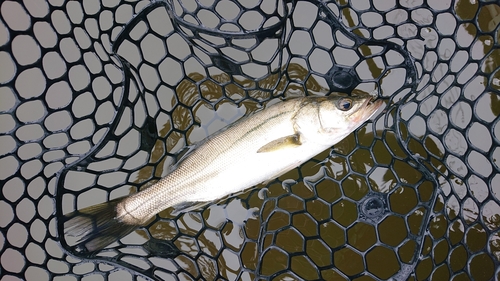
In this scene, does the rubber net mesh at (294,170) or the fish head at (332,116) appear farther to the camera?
the rubber net mesh at (294,170)

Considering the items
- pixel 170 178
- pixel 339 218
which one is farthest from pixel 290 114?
pixel 339 218

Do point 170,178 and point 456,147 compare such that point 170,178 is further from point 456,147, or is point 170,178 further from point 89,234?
point 456,147

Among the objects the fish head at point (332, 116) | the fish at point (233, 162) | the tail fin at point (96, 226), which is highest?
the fish head at point (332, 116)

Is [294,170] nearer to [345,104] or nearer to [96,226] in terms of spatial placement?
[345,104]

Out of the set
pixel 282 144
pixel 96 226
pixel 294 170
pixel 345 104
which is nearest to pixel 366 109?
pixel 345 104

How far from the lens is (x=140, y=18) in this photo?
212 centimetres

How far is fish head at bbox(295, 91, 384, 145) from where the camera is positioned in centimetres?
191

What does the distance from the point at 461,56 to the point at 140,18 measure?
2.00m

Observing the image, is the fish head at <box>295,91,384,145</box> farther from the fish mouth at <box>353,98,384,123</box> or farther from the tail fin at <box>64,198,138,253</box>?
the tail fin at <box>64,198,138,253</box>

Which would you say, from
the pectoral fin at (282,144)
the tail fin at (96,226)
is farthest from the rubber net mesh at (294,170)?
the pectoral fin at (282,144)

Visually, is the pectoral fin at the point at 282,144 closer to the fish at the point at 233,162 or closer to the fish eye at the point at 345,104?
the fish at the point at 233,162

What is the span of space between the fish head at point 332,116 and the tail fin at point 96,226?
1.05 meters

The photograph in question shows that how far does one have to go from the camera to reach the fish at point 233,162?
1954mm

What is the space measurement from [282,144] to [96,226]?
1.04 m
